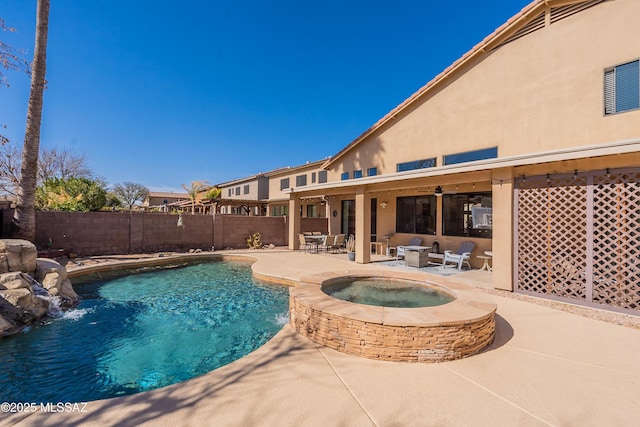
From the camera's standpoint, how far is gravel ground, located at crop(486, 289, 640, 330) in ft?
19.1

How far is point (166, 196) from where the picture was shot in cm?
5534

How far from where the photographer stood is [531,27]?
9.98m

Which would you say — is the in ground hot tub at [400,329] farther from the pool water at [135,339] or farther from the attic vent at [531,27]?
the attic vent at [531,27]

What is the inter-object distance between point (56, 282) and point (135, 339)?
160 inches

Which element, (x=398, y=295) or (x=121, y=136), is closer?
(x=398, y=295)

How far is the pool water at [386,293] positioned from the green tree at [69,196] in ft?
55.8

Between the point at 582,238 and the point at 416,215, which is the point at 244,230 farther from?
the point at 582,238

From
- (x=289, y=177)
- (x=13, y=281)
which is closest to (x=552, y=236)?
(x=13, y=281)

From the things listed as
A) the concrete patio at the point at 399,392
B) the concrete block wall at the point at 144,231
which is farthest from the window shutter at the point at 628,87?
the concrete block wall at the point at 144,231

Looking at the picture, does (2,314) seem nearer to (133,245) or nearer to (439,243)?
(133,245)

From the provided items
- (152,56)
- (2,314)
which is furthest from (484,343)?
(152,56)

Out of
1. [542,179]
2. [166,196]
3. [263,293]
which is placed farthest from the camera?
[166,196]

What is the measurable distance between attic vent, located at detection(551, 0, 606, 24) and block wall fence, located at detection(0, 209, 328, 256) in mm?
15456

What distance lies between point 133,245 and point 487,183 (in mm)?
16745
